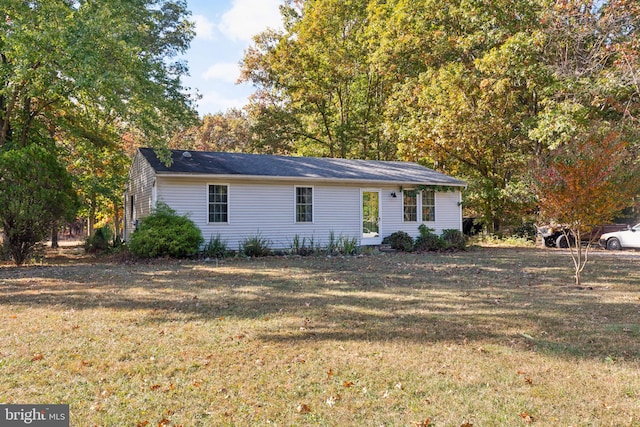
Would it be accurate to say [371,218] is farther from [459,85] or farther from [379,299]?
[379,299]

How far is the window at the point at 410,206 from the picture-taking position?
1666 cm

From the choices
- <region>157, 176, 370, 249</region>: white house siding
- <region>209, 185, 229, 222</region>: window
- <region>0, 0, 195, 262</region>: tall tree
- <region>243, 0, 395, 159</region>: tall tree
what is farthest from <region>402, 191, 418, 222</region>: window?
<region>243, 0, 395, 159</region>: tall tree

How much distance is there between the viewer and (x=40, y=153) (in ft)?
35.6

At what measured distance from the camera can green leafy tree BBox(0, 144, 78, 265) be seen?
10305 millimetres

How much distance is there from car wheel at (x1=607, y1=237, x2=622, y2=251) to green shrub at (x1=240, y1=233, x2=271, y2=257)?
14200 mm

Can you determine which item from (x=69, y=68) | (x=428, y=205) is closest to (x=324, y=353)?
(x=69, y=68)

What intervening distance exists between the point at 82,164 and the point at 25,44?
24.4 feet

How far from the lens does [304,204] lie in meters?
15.3

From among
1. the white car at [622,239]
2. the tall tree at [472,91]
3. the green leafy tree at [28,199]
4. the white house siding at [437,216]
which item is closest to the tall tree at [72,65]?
the green leafy tree at [28,199]

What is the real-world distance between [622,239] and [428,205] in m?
8.02

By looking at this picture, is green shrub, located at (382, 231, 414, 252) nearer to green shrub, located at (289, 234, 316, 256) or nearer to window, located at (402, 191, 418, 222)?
window, located at (402, 191, 418, 222)

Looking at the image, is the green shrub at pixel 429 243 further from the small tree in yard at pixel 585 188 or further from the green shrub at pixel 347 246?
the small tree in yard at pixel 585 188

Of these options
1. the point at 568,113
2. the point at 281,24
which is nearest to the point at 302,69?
the point at 281,24

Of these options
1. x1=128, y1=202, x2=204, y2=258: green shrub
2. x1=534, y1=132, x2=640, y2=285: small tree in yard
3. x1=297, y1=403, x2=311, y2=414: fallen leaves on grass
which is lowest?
x1=297, y1=403, x2=311, y2=414: fallen leaves on grass
